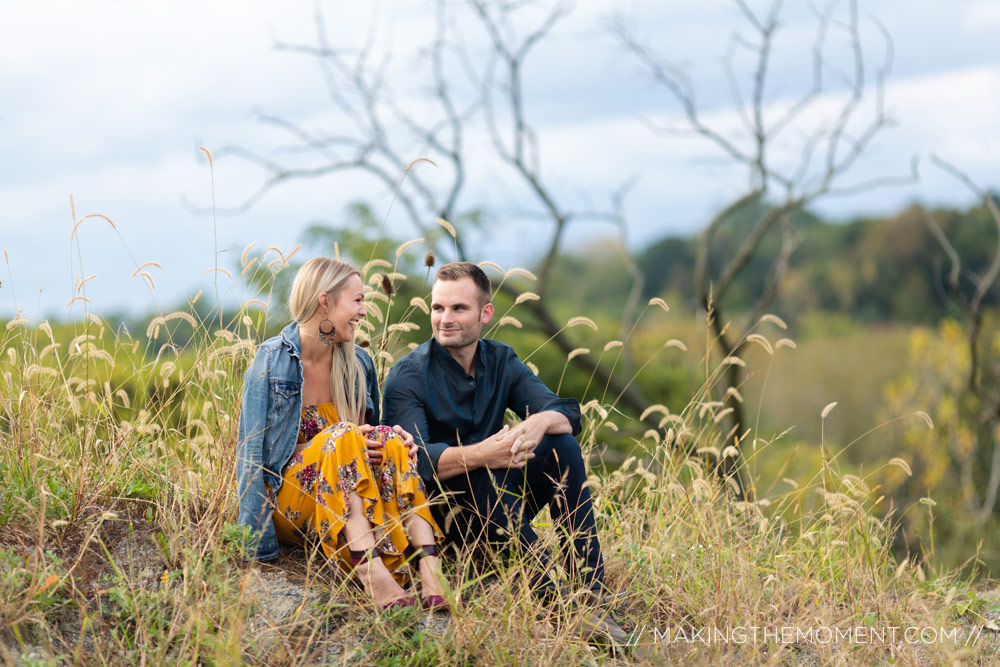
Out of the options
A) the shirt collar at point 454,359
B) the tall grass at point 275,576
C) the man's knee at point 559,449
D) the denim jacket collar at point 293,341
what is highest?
the denim jacket collar at point 293,341

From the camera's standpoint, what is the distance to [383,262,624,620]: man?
3559 mm

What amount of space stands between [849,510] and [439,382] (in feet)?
7.10

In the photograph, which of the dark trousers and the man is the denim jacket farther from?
the dark trousers

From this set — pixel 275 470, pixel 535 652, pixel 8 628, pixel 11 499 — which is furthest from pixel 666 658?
pixel 11 499

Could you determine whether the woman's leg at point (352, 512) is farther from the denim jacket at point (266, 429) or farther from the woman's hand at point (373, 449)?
the denim jacket at point (266, 429)

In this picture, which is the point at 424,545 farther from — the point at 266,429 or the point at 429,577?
the point at 266,429

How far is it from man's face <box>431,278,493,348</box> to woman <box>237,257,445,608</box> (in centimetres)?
32

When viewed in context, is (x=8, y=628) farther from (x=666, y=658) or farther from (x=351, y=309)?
(x=666, y=658)

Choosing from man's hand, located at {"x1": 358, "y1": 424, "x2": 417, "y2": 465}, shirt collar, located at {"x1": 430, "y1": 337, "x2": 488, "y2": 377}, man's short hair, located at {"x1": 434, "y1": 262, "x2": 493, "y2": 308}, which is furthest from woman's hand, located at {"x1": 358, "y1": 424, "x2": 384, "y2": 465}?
man's short hair, located at {"x1": 434, "y1": 262, "x2": 493, "y2": 308}

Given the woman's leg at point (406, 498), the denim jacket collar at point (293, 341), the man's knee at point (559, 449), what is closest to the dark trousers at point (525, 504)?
the man's knee at point (559, 449)

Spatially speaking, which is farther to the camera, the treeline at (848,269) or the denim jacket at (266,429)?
the treeline at (848,269)

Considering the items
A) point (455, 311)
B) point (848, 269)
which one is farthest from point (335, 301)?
point (848, 269)

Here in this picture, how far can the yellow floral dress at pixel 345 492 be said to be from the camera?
340cm

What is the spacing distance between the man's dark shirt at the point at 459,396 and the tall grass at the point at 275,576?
0.49 meters
